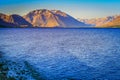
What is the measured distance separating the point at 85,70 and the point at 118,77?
7686 mm

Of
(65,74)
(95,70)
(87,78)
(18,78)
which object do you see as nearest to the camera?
(18,78)

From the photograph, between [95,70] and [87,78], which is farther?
[95,70]

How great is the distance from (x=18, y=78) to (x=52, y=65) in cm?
1468

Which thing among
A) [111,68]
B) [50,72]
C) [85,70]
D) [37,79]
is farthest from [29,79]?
[111,68]

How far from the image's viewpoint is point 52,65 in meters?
47.1

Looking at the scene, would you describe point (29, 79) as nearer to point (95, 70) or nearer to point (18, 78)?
point (18, 78)

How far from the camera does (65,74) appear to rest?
38.4m

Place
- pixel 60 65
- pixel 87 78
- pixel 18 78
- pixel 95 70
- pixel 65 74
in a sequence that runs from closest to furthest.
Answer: pixel 18 78 → pixel 87 78 → pixel 65 74 → pixel 95 70 → pixel 60 65

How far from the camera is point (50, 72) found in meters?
40.2

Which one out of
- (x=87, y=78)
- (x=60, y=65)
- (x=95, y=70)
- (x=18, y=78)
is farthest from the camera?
(x=60, y=65)

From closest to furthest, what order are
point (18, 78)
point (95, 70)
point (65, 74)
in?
1. point (18, 78)
2. point (65, 74)
3. point (95, 70)

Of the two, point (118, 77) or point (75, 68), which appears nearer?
point (118, 77)

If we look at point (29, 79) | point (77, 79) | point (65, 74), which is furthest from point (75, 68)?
point (29, 79)

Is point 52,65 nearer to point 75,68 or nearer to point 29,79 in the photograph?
point 75,68
